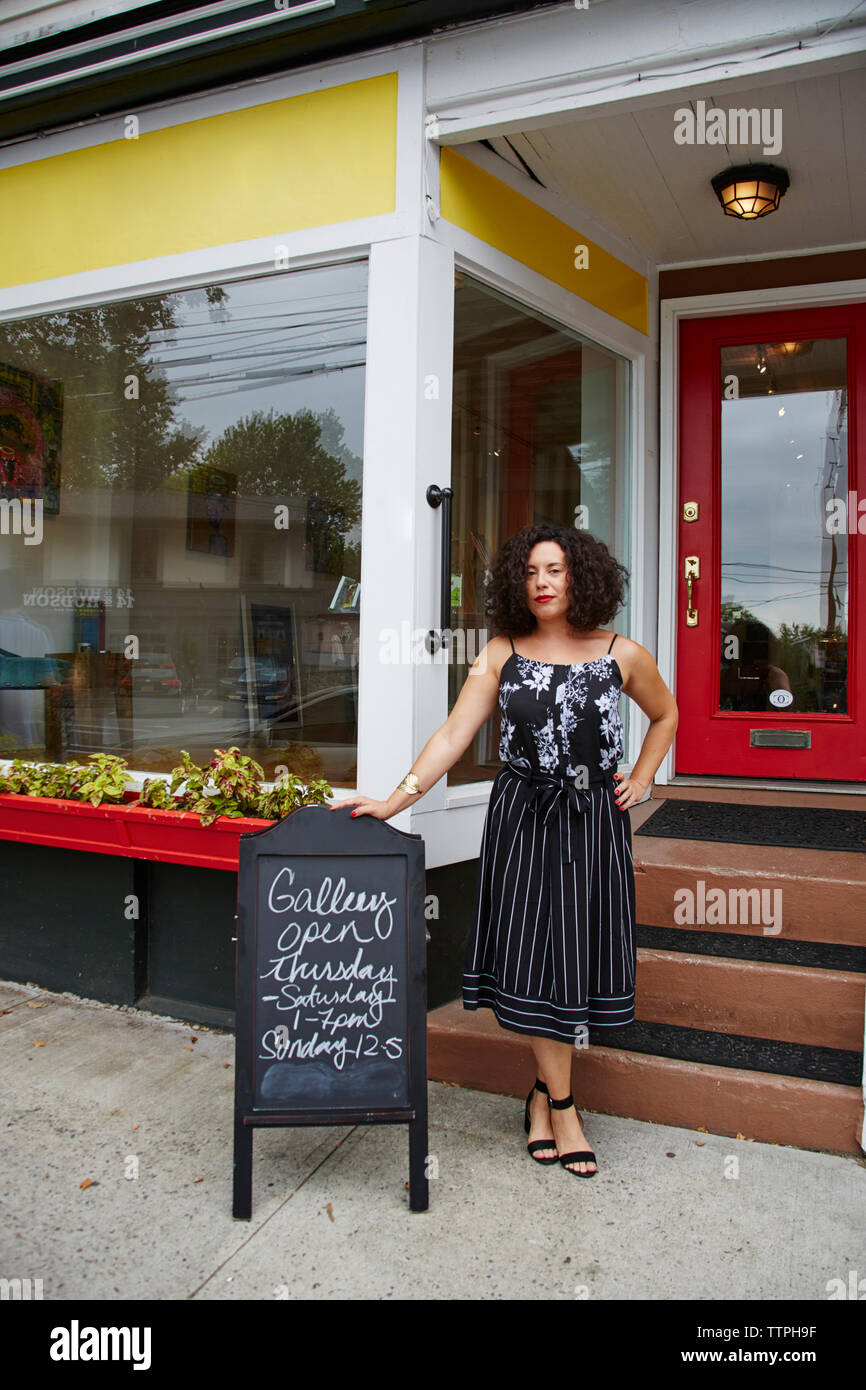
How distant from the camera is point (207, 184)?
3488 mm

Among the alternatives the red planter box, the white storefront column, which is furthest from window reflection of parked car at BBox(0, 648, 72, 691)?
the white storefront column

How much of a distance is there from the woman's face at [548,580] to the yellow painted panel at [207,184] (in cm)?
155

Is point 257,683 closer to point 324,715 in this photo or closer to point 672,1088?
point 324,715

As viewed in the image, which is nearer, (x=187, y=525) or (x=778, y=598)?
(x=778, y=598)

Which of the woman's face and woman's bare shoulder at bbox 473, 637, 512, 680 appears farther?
woman's bare shoulder at bbox 473, 637, 512, 680

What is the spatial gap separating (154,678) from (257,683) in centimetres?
61

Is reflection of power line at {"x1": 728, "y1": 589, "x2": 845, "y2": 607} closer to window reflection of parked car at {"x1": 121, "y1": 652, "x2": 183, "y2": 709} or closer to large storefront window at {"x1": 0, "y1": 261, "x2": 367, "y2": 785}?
large storefront window at {"x1": 0, "y1": 261, "x2": 367, "y2": 785}

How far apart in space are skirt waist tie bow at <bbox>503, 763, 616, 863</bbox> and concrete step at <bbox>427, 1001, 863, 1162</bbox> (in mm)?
647

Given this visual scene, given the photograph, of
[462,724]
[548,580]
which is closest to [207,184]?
[548,580]

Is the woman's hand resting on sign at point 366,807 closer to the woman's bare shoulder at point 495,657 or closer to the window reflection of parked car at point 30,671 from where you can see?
the woman's bare shoulder at point 495,657

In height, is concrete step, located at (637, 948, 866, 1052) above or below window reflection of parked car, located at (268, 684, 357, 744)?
below

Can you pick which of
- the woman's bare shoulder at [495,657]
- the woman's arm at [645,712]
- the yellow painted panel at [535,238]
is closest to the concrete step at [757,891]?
the woman's arm at [645,712]

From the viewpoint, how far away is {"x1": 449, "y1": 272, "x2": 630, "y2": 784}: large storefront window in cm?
346
